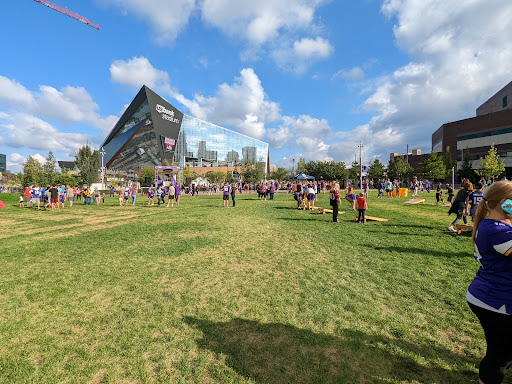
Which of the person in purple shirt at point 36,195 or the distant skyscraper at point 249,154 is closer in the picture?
the person in purple shirt at point 36,195

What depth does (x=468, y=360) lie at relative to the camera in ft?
8.72

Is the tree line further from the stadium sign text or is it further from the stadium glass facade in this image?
Result: the stadium glass facade

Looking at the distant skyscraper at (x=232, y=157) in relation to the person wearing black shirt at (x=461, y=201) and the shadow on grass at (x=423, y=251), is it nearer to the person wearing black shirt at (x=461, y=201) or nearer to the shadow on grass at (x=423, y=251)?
the person wearing black shirt at (x=461, y=201)

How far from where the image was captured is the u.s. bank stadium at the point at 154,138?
92.3 m

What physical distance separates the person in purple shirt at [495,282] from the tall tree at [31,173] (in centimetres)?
5859

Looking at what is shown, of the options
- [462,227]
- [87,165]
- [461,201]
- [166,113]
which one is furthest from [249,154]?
[462,227]

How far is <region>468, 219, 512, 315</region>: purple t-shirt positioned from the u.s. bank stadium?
323ft

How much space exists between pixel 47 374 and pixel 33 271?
4036mm

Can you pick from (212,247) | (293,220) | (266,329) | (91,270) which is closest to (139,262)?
(91,270)

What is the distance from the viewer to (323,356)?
2.78m

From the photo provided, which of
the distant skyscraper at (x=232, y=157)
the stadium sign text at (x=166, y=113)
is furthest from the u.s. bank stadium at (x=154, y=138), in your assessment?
the distant skyscraper at (x=232, y=157)

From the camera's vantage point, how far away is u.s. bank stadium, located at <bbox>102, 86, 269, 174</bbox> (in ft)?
303

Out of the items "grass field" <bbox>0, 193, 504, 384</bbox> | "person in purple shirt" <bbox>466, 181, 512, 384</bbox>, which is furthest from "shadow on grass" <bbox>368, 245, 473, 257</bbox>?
"person in purple shirt" <bbox>466, 181, 512, 384</bbox>

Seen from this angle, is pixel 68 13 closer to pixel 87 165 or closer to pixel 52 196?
pixel 87 165
